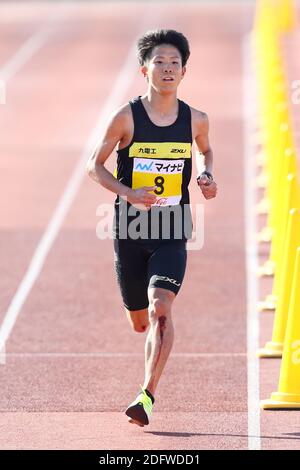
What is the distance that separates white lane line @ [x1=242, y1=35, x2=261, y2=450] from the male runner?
940 millimetres

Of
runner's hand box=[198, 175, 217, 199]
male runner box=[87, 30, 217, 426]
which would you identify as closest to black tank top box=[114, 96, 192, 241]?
male runner box=[87, 30, 217, 426]

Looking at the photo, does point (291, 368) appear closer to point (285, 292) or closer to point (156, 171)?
point (285, 292)

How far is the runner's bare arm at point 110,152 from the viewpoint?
27.8ft

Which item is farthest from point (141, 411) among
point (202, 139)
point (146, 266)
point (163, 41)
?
point (163, 41)

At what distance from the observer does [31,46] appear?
110 feet

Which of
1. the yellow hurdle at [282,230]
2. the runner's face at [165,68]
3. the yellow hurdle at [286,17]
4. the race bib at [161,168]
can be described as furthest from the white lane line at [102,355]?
the yellow hurdle at [286,17]

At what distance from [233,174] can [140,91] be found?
753cm

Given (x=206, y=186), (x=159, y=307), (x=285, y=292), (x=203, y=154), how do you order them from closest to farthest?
(x=159, y=307) < (x=206, y=186) < (x=203, y=154) < (x=285, y=292)

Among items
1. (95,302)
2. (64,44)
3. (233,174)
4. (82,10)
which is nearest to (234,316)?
(95,302)

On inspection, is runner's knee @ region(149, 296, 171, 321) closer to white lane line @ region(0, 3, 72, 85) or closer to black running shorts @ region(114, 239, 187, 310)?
black running shorts @ region(114, 239, 187, 310)

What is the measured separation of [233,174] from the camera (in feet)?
61.9

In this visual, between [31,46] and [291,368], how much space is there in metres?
25.4

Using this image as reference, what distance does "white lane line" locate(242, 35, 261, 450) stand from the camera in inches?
344

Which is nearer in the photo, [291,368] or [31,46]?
[291,368]
